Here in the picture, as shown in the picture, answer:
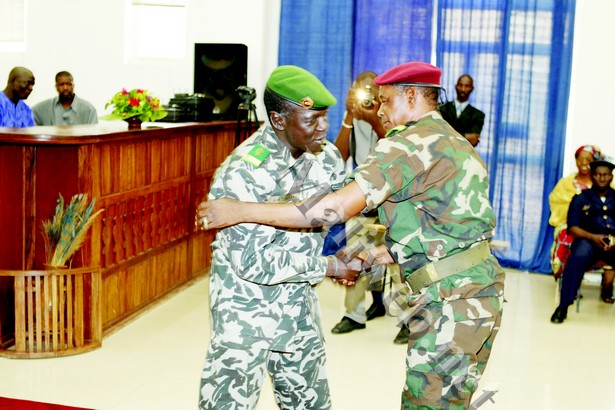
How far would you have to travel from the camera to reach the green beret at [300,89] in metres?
2.29

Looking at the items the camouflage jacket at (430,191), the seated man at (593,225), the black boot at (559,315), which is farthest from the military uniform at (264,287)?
the seated man at (593,225)

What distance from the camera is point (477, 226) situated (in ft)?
7.46

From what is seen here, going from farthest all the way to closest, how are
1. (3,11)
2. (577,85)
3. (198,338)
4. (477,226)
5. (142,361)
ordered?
1. (3,11)
2. (577,85)
3. (198,338)
4. (142,361)
5. (477,226)

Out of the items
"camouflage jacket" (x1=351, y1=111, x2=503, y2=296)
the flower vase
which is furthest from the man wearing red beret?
the flower vase

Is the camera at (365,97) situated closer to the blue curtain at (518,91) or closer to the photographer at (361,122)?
the photographer at (361,122)

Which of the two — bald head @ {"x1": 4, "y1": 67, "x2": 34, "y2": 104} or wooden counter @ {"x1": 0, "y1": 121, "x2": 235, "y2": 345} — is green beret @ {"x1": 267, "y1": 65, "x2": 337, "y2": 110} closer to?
wooden counter @ {"x1": 0, "y1": 121, "x2": 235, "y2": 345}

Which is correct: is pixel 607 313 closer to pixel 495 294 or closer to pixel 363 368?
pixel 363 368

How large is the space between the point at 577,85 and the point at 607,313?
208 centimetres

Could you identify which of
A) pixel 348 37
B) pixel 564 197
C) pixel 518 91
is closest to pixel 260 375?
pixel 564 197

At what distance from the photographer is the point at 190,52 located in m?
7.88

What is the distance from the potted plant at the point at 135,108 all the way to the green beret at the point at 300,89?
309 cm

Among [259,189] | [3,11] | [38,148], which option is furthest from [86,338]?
[3,11]

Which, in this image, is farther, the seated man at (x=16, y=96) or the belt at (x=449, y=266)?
the seated man at (x=16, y=96)

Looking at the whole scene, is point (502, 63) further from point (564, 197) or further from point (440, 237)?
point (440, 237)
